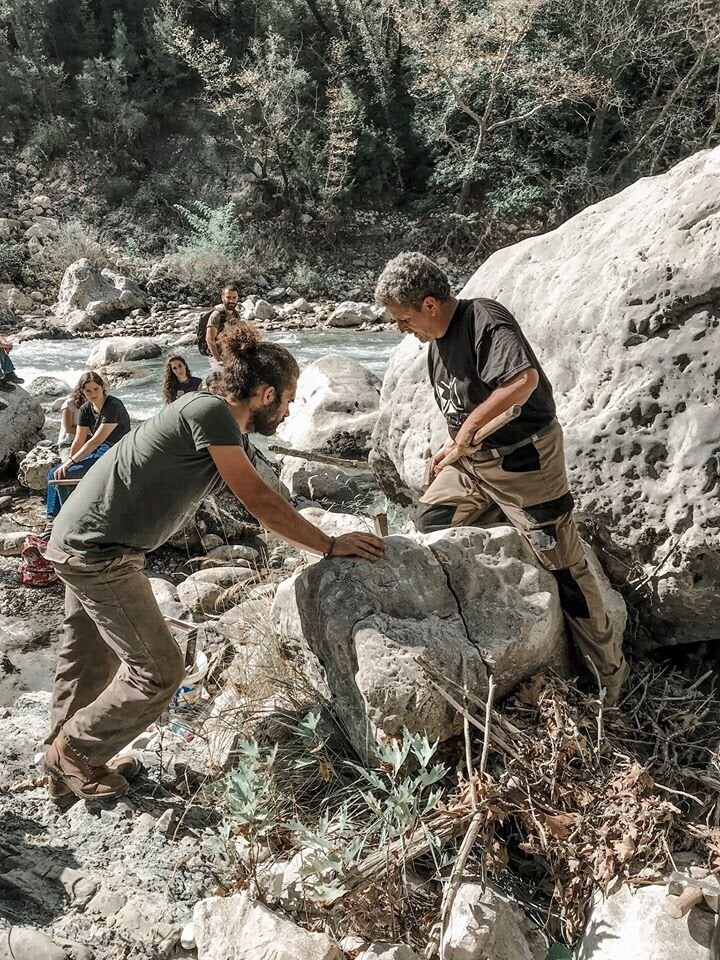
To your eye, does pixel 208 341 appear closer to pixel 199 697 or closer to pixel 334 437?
pixel 334 437

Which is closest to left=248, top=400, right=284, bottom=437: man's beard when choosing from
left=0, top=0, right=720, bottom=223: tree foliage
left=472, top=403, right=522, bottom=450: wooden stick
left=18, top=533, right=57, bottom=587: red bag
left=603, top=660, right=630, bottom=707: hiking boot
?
left=472, top=403, right=522, bottom=450: wooden stick

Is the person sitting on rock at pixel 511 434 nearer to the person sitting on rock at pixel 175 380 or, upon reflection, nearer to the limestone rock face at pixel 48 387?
the person sitting on rock at pixel 175 380

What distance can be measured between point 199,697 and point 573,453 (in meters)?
2.07

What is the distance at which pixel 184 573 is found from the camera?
541 centimetres

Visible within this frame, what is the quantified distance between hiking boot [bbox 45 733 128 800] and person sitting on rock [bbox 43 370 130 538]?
9.25ft

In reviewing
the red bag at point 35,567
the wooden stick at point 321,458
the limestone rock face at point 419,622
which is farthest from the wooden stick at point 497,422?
the red bag at point 35,567

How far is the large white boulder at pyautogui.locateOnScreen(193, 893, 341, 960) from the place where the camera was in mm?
2082

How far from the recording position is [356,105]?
20.9 metres

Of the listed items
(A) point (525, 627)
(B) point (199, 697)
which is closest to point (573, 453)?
Result: (A) point (525, 627)

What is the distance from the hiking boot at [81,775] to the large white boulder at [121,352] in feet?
32.2

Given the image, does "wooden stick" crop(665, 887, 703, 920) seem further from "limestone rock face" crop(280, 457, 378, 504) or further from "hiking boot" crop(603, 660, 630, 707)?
"limestone rock face" crop(280, 457, 378, 504)

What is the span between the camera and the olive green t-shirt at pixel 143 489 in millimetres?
2516

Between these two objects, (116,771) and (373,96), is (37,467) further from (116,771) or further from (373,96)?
(373,96)

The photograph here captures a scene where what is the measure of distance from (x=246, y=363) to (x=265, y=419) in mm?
219
